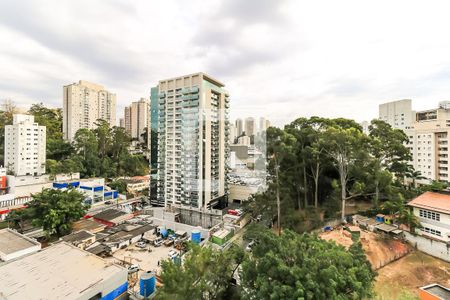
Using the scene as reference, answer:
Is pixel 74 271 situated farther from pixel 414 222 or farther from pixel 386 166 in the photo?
pixel 386 166

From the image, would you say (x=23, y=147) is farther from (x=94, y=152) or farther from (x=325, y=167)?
(x=325, y=167)

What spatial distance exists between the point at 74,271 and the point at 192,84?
16355 millimetres

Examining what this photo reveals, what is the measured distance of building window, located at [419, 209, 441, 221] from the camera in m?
11.6

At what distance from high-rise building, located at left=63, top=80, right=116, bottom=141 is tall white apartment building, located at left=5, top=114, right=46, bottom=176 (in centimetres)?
1246

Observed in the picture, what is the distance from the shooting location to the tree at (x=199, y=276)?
6801 mm

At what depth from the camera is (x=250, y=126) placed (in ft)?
78.7

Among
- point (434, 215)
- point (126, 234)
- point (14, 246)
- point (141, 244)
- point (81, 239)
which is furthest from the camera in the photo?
point (126, 234)

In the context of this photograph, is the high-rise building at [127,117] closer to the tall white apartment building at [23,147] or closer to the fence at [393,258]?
the tall white apartment building at [23,147]

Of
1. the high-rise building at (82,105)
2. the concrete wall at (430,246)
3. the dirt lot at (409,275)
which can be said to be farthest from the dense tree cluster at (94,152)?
the concrete wall at (430,246)

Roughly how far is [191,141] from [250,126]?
684 cm

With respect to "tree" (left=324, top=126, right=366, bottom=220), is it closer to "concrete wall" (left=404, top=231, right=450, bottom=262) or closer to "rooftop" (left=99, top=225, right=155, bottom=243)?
"concrete wall" (left=404, top=231, right=450, bottom=262)

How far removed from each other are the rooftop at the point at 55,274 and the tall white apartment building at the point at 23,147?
2083cm

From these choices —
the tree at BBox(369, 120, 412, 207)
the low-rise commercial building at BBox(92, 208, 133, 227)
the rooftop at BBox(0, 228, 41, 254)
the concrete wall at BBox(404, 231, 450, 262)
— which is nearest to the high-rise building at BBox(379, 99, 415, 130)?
the tree at BBox(369, 120, 412, 207)

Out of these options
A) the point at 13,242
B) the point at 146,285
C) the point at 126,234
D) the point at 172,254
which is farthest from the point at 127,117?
the point at 146,285
